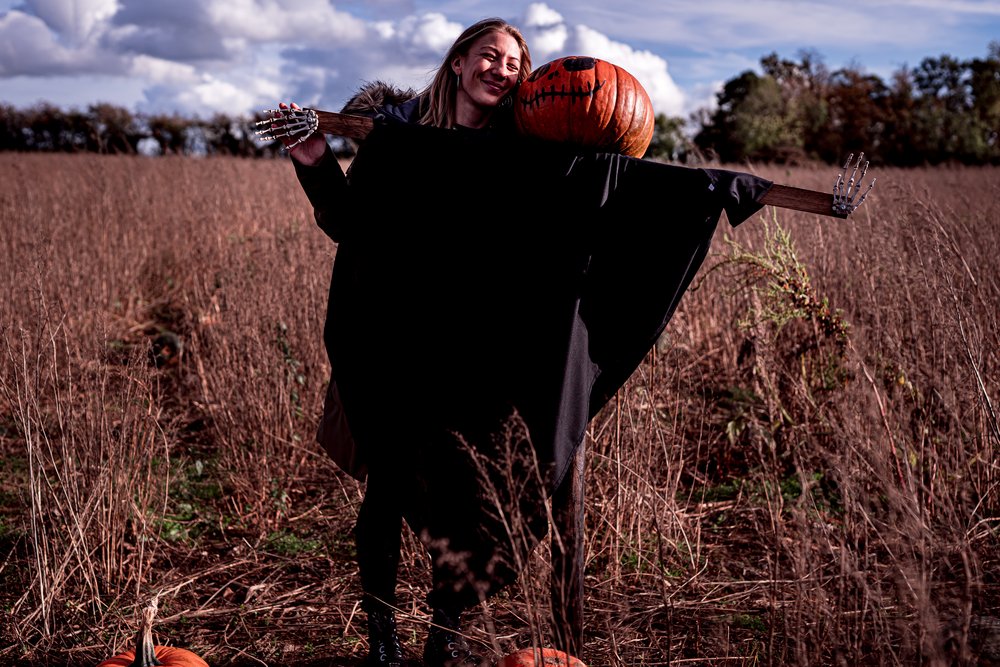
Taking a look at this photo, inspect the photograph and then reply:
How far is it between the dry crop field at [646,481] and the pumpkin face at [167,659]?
1.18 feet

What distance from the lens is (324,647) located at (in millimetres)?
2660

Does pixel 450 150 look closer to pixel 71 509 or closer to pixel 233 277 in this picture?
pixel 71 509

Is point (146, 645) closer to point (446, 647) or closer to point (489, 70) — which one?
point (446, 647)

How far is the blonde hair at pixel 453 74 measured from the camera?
226 cm

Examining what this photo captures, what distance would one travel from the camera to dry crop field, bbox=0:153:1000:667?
86.0 inches

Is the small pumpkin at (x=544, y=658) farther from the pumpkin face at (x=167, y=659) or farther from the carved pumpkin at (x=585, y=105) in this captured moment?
the carved pumpkin at (x=585, y=105)

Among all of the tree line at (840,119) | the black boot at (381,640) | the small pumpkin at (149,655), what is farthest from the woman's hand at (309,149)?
the tree line at (840,119)

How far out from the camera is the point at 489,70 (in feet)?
7.17

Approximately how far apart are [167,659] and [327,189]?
4.62 feet

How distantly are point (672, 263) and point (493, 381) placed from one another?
1.83 ft

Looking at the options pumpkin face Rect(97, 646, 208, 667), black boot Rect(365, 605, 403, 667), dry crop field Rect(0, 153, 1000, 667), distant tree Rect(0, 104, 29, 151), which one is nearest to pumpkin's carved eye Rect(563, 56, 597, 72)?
dry crop field Rect(0, 153, 1000, 667)

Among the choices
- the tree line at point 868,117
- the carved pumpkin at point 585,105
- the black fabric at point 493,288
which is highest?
the tree line at point 868,117

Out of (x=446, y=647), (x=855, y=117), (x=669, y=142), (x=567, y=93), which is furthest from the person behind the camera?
(x=855, y=117)

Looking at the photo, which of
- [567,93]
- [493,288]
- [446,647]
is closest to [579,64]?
[567,93]
